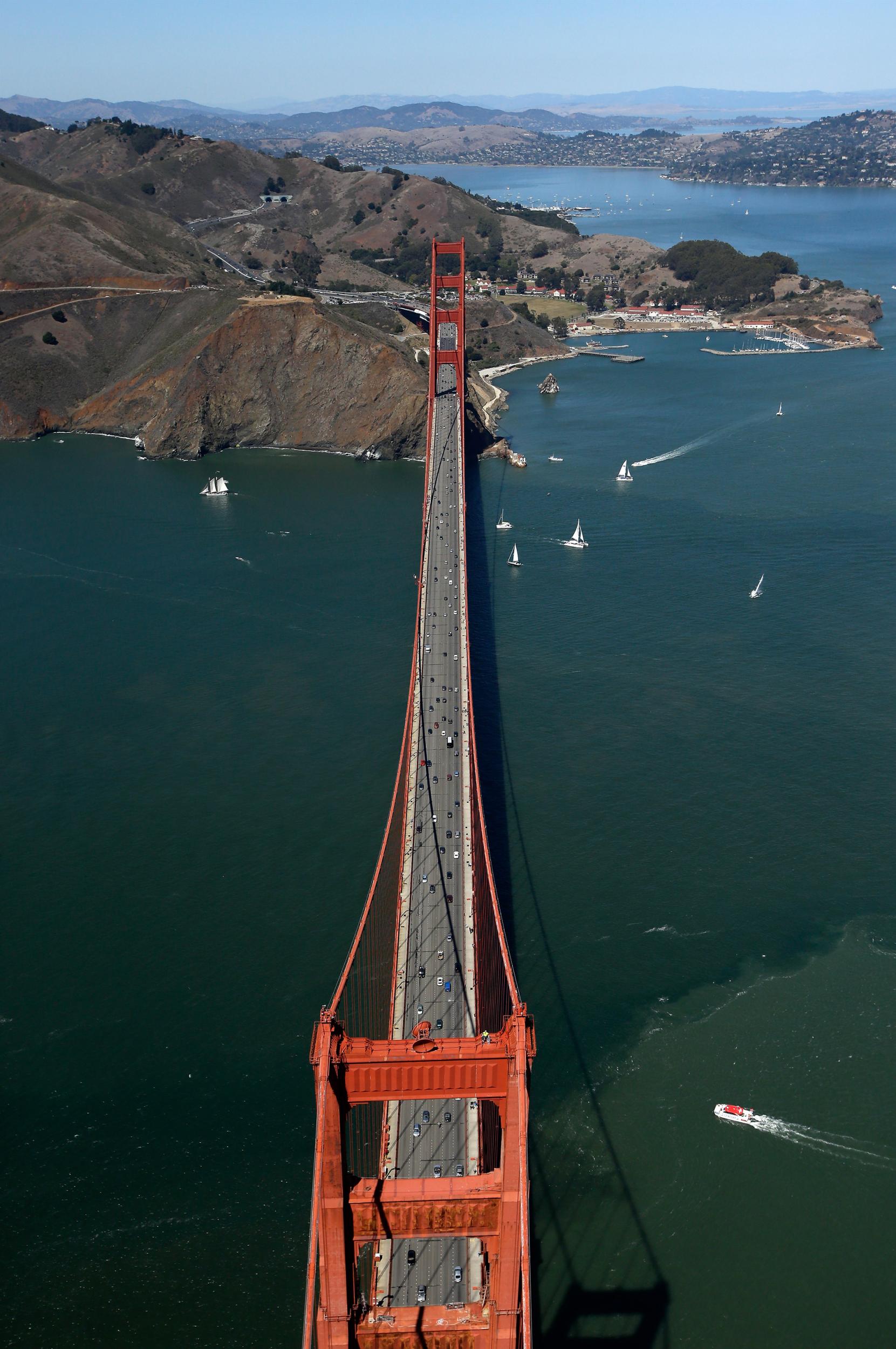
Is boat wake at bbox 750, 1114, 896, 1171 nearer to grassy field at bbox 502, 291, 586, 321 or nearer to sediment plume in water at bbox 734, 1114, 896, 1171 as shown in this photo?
sediment plume in water at bbox 734, 1114, 896, 1171

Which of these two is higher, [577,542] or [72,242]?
[72,242]

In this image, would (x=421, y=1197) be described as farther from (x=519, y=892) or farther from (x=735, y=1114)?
(x=519, y=892)

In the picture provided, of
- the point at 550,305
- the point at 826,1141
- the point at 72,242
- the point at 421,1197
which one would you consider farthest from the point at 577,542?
the point at 550,305

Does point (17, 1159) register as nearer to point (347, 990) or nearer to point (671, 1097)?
point (347, 990)

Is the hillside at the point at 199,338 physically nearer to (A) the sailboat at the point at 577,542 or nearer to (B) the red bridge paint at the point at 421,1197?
(A) the sailboat at the point at 577,542

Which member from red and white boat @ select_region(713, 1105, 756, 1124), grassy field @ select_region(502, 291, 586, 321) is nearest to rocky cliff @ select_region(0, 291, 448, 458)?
grassy field @ select_region(502, 291, 586, 321)

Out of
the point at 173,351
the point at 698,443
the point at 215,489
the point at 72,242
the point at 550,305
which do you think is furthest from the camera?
the point at 550,305
